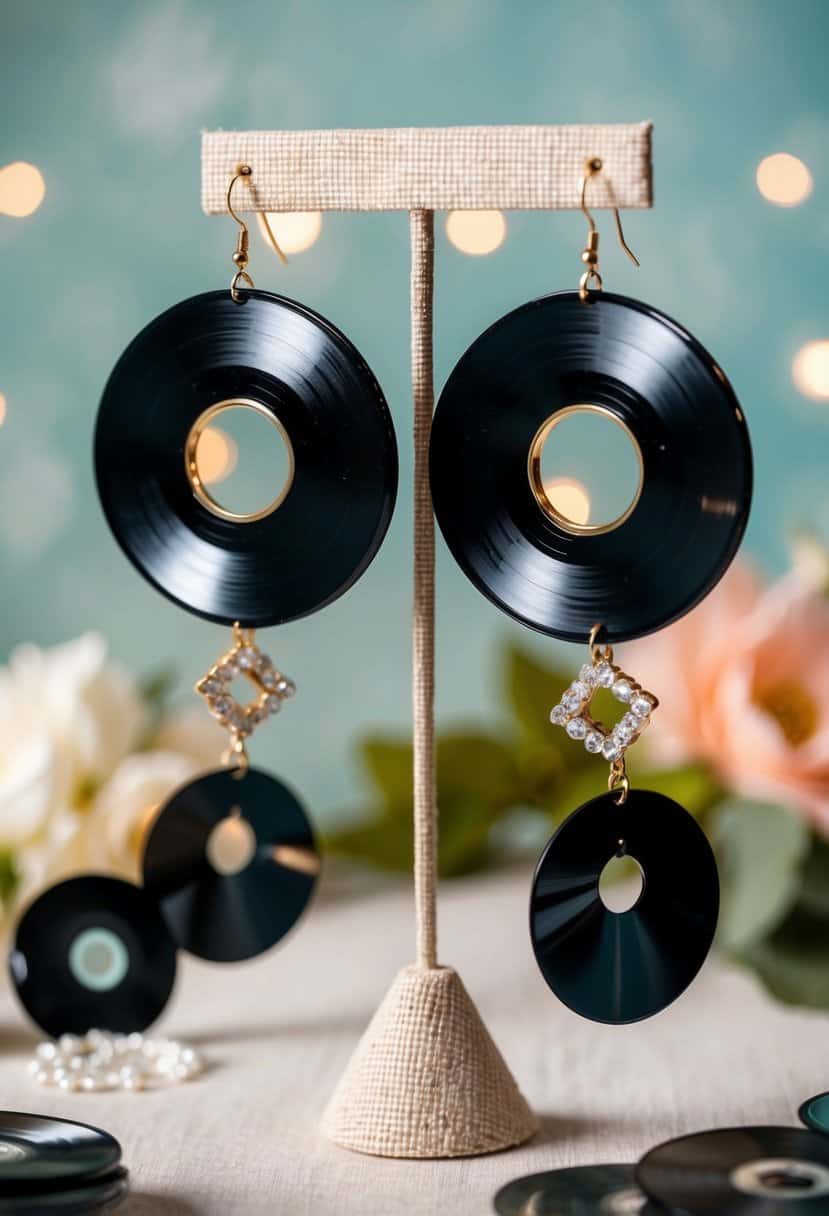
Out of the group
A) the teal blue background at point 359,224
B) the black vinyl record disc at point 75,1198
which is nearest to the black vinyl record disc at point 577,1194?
the black vinyl record disc at point 75,1198

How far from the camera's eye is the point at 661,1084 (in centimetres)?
69

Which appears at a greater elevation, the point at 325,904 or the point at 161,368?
the point at 161,368

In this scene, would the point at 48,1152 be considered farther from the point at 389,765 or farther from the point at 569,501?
the point at 389,765

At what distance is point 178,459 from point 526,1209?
0.33m

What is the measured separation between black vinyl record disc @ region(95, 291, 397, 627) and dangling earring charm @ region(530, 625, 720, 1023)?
11 cm

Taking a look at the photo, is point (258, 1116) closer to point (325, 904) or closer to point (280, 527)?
point (280, 527)

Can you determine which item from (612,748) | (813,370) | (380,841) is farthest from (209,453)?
(813,370)

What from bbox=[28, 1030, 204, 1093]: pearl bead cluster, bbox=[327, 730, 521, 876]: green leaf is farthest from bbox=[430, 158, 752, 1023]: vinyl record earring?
bbox=[327, 730, 521, 876]: green leaf

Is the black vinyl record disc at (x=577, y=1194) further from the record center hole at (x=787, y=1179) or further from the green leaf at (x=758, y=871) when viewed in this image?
the green leaf at (x=758, y=871)

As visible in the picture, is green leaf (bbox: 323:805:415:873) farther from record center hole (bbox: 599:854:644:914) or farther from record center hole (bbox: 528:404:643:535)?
record center hole (bbox: 528:404:643:535)

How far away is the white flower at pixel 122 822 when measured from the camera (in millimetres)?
870

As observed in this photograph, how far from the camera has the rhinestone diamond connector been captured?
65cm

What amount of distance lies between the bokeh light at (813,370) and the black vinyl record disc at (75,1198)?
795 millimetres

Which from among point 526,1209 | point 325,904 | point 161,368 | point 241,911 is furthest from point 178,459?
point 325,904
